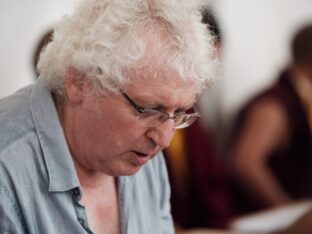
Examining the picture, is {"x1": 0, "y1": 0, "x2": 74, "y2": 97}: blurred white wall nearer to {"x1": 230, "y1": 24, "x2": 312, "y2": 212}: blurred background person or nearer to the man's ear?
{"x1": 230, "y1": 24, "x2": 312, "y2": 212}: blurred background person

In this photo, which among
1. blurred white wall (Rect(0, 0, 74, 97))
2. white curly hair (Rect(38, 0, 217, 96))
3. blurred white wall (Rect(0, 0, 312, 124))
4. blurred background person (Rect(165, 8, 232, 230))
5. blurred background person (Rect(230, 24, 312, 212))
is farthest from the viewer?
blurred white wall (Rect(0, 0, 312, 124))

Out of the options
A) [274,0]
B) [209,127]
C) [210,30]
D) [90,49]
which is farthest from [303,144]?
[90,49]

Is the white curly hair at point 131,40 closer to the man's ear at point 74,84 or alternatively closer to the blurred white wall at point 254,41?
the man's ear at point 74,84

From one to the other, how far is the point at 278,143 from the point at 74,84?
154cm

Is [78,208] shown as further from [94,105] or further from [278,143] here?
[278,143]

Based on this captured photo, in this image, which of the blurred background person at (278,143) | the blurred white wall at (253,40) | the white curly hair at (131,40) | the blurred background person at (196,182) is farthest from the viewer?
the blurred white wall at (253,40)

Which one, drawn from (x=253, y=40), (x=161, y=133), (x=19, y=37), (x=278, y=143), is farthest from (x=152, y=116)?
(x=253, y=40)

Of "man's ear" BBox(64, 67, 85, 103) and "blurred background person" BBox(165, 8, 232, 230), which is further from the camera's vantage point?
"blurred background person" BBox(165, 8, 232, 230)

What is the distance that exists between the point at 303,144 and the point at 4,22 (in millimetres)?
1229

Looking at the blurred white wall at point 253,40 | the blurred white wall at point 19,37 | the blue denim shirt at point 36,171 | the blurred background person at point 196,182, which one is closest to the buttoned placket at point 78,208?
the blue denim shirt at point 36,171

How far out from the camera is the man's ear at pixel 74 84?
1.16m

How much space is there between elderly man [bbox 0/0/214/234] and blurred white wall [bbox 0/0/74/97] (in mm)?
1145

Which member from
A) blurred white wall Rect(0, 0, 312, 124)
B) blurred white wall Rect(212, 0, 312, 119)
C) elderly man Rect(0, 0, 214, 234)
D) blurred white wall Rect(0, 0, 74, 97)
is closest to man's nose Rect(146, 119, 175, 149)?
elderly man Rect(0, 0, 214, 234)

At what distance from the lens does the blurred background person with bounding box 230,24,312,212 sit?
252 centimetres
